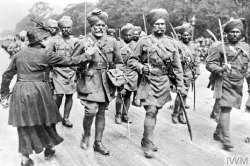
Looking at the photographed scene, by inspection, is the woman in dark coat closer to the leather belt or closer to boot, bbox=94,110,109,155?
the leather belt

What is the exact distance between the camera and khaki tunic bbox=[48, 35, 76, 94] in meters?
7.38

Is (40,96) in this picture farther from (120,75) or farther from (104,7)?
(104,7)

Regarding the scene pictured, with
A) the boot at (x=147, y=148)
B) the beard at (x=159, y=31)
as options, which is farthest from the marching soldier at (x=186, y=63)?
the boot at (x=147, y=148)

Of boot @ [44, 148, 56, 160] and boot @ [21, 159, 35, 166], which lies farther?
boot @ [44, 148, 56, 160]

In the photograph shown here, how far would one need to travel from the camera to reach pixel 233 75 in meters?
6.16

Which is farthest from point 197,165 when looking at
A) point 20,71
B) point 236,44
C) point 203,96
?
point 203,96

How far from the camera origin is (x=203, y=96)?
36.9ft

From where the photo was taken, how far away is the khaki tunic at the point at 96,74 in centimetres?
557

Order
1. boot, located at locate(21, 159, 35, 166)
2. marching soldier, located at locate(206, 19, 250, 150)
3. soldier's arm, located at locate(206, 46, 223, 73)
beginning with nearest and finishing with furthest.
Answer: boot, located at locate(21, 159, 35, 166) < marching soldier, located at locate(206, 19, 250, 150) < soldier's arm, located at locate(206, 46, 223, 73)

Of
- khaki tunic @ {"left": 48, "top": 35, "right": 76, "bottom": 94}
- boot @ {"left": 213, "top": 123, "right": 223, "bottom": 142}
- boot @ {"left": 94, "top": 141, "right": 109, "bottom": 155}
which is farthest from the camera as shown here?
khaki tunic @ {"left": 48, "top": 35, "right": 76, "bottom": 94}

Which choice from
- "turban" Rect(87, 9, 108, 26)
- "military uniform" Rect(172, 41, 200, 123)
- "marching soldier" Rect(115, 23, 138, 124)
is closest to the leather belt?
"turban" Rect(87, 9, 108, 26)

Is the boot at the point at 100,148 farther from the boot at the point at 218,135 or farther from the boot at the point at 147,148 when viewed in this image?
the boot at the point at 218,135

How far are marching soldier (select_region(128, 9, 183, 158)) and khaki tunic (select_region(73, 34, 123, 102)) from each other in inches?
17.9

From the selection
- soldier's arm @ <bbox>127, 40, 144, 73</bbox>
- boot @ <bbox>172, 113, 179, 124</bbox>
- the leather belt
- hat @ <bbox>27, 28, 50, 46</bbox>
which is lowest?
boot @ <bbox>172, 113, 179, 124</bbox>
